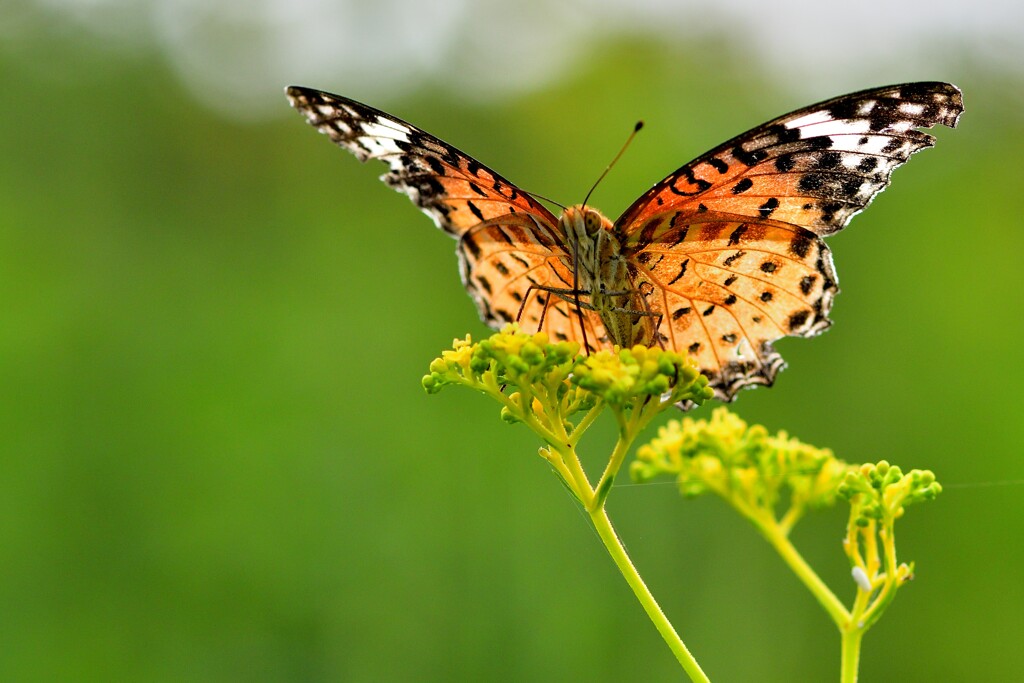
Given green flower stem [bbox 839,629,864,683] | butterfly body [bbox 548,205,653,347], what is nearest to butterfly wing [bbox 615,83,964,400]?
butterfly body [bbox 548,205,653,347]

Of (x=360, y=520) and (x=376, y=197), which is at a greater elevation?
(x=376, y=197)

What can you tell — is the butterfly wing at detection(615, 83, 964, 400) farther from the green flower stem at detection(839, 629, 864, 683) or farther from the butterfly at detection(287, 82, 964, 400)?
the green flower stem at detection(839, 629, 864, 683)

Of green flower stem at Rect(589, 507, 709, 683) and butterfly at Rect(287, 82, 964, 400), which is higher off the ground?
butterfly at Rect(287, 82, 964, 400)

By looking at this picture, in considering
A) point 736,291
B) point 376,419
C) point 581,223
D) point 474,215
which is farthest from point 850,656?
point 376,419

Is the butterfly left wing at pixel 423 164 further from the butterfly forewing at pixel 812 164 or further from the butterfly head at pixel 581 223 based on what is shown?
the butterfly forewing at pixel 812 164

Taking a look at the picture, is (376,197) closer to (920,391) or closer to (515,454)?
(515,454)

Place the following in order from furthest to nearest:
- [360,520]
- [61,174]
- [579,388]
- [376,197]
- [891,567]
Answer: [376,197], [61,174], [360,520], [579,388], [891,567]

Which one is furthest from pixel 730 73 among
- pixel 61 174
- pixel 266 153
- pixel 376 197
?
pixel 61 174
